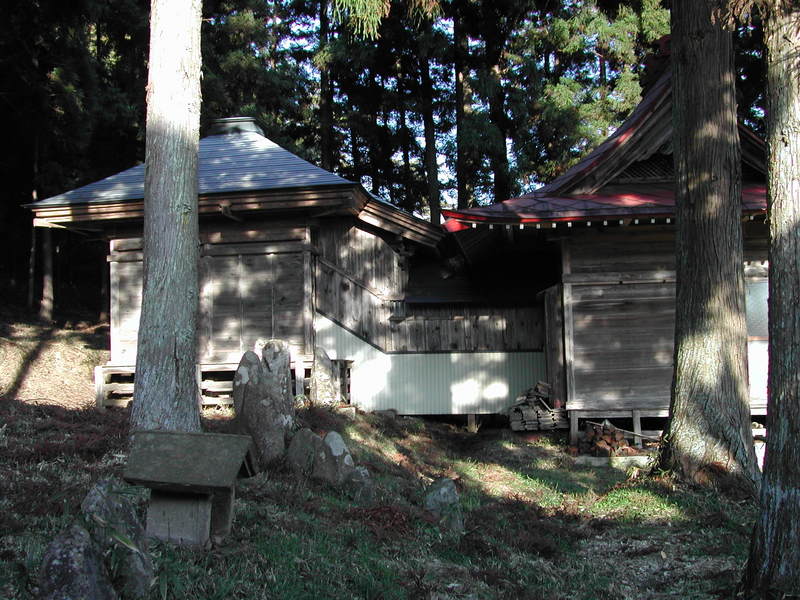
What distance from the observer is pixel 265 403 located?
9328mm

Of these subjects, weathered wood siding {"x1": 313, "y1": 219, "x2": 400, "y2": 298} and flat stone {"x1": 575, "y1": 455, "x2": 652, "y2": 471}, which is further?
weathered wood siding {"x1": 313, "y1": 219, "x2": 400, "y2": 298}

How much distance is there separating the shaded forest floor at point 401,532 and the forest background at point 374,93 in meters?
12.9

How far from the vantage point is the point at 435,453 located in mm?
13289

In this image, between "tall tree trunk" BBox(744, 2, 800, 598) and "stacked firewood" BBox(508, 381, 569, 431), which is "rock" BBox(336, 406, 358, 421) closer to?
"stacked firewood" BBox(508, 381, 569, 431)

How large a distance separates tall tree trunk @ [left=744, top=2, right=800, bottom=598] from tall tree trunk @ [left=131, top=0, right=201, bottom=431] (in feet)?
19.8

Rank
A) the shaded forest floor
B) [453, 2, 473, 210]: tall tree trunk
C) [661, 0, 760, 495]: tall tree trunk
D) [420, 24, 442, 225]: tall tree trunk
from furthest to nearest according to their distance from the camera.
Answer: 1. [420, 24, 442, 225]: tall tree trunk
2. [453, 2, 473, 210]: tall tree trunk
3. [661, 0, 760, 495]: tall tree trunk
4. the shaded forest floor

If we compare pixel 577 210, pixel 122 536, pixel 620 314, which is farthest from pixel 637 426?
pixel 122 536

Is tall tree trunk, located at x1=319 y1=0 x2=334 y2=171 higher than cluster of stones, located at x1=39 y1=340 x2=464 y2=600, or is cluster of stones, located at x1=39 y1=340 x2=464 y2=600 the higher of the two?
tall tree trunk, located at x1=319 y1=0 x2=334 y2=171

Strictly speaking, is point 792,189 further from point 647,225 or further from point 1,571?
point 647,225

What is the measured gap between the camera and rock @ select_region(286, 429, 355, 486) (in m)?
8.45

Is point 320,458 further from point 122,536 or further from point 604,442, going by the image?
point 604,442

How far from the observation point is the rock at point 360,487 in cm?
811

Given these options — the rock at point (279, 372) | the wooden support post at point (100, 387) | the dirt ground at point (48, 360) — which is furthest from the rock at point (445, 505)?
the dirt ground at point (48, 360)

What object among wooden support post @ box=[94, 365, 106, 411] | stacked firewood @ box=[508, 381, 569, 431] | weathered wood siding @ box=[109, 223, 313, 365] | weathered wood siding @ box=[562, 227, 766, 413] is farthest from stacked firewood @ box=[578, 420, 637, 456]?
wooden support post @ box=[94, 365, 106, 411]
